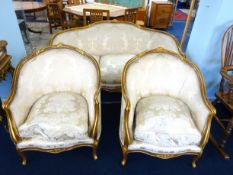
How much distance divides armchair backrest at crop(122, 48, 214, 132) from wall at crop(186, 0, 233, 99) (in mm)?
638

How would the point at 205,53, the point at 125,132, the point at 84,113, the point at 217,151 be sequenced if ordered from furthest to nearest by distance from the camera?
the point at 205,53
the point at 217,151
the point at 84,113
the point at 125,132

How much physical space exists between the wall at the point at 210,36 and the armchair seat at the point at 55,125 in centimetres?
142

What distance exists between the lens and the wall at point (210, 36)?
68.1 inches

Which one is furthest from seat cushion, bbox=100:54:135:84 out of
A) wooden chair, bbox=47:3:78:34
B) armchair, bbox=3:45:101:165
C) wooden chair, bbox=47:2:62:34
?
wooden chair, bbox=47:2:62:34

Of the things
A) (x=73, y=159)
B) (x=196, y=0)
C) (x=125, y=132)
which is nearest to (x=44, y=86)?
(x=73, y=159)

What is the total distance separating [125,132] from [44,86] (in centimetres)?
81

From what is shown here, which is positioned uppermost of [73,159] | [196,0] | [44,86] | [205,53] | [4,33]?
[196,0]

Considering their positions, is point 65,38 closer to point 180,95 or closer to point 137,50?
point 137,50

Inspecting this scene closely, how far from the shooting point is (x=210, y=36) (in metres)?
1.84

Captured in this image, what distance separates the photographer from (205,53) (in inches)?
76.6

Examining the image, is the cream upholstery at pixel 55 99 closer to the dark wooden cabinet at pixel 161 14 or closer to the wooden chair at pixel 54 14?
the wooden chair at pixel 54 14

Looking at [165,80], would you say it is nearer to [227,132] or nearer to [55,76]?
[227,132]

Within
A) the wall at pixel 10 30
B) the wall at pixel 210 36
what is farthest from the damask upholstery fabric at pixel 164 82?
the wall at pixel 10 30

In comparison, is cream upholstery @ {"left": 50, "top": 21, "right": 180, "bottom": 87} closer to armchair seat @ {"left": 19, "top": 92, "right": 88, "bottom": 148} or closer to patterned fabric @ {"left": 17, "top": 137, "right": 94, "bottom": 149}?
armchair seat @ {"left": 19, "top": 92, "right": 88, "bottom": 148}
